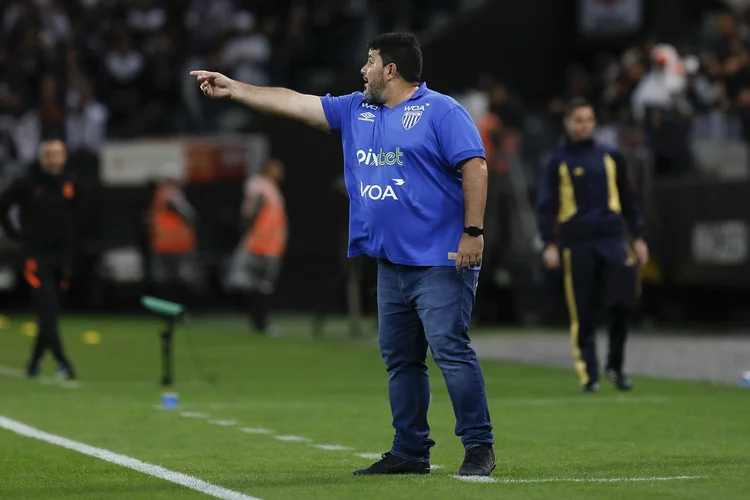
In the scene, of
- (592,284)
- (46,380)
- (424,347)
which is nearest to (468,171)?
(424,347)

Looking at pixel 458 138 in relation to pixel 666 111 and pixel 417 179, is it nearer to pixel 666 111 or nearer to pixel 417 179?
pixel 417 179

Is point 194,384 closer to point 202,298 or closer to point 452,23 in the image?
point 202,298

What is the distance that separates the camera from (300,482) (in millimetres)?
8656

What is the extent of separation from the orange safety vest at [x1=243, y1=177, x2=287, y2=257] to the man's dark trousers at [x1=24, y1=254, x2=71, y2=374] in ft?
24.8

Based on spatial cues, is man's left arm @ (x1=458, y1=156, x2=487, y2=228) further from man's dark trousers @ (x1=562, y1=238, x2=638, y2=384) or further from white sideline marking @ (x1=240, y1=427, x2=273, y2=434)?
man's dark trousers @ (x1=562, y1=238, x2=638, y2=384)

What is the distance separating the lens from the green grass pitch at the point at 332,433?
845 cm

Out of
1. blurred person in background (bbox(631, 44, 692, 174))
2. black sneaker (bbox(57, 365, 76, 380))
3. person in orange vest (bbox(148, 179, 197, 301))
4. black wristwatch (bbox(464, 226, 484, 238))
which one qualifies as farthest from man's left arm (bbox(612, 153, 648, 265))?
person in orange vest (bbox(148, 179, 197, 301))

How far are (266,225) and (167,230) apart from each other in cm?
246

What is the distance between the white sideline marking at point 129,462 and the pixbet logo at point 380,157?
1.78m

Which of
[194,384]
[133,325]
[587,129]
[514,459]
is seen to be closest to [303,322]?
[133,325]

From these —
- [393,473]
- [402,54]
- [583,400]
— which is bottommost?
[583,400]

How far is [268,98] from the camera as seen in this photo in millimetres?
9047

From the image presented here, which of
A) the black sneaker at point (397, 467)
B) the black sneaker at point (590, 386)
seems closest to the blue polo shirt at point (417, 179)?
the black sneaker at point (397, 467)

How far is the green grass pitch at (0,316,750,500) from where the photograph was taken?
8453mm
